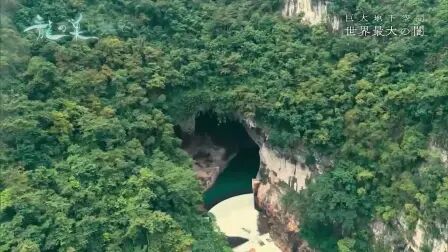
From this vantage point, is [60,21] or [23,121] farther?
[60,21]

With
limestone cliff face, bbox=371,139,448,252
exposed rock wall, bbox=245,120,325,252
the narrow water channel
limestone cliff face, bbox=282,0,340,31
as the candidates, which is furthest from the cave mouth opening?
limestone cliff face, bbox=371,139,448,252

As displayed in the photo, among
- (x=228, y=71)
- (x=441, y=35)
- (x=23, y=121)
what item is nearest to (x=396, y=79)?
(x=441, y=35)

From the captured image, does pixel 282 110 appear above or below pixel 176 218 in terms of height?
above

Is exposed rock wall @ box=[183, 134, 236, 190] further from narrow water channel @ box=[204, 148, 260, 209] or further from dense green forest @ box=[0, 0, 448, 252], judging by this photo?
dense green forest @ box=[0, 0, 448, 252]

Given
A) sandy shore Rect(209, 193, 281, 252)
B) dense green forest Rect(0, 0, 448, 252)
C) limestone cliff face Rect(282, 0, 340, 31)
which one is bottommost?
sandy shore Rect(209, 193, 281, 252)

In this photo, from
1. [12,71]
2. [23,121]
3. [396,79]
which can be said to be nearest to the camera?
[23,121]

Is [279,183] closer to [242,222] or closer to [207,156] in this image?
[242,222]

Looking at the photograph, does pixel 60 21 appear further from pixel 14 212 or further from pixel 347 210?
pixel 347 210

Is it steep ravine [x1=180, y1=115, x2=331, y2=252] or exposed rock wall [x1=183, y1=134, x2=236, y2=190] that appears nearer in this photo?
steep ravine [x1=180, y1=115, x2=331, y2=252]
